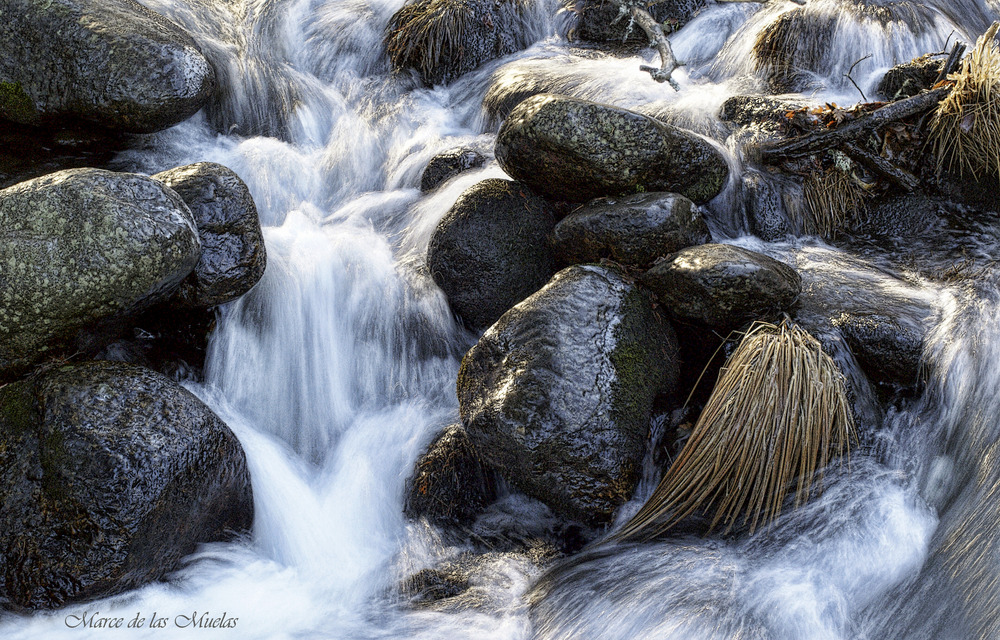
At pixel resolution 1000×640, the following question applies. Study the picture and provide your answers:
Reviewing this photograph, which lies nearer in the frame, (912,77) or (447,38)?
(912,77)

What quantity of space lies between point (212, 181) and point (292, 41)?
4.21 metres

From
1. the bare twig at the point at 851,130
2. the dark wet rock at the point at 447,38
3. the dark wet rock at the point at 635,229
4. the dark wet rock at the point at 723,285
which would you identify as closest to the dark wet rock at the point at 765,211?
the bare twig at the point at 851,130

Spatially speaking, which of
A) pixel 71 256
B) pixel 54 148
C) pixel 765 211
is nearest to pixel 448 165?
pixel 765 211

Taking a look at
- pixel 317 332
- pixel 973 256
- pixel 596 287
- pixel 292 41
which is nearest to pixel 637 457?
pixel 596 287

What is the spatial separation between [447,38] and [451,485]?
537 centimetres

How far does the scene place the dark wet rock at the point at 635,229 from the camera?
14.6ft

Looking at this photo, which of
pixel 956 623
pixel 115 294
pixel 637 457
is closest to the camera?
pixel 956 623

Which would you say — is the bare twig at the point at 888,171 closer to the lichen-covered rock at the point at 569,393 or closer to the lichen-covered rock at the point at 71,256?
the lichen-covered rock at the point at 569,393

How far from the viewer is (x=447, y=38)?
7.68 m

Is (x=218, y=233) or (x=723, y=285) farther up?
(x=218, y=233)

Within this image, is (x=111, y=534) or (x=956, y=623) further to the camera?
(x=111, y=534)

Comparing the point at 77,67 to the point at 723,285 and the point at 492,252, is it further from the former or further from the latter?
the point at 723,285

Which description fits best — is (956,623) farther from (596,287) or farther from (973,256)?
(973,256)

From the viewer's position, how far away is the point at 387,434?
15.0 feet
